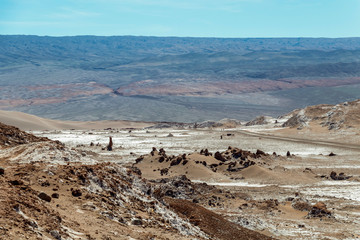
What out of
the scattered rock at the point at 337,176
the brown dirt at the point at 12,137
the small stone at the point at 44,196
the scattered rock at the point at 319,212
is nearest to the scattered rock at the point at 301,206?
the scattered rock at the point at 319,212

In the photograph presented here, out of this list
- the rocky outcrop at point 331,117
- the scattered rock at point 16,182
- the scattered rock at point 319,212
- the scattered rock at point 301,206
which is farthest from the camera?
the rocky outcrop at point 331,117

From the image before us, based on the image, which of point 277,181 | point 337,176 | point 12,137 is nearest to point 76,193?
point 12,137

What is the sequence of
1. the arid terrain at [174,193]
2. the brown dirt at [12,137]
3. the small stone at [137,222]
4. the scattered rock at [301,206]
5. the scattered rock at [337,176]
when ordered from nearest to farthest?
the arid terrain at [174,193] → the small stone at [137,222] → the brown dirt at [12,137] → the scattered rock at [301,206] → the scattered rock at [337,176]

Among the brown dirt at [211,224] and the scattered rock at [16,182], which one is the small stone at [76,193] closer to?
the scattered rock at [16,182]

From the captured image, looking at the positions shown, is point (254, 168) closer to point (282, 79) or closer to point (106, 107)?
point (106, 107)

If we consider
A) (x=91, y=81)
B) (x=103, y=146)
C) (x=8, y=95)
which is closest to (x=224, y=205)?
(x=103, y=146)

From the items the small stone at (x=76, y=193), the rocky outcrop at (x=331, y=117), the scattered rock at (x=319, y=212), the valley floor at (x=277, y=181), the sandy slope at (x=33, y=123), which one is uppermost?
the small stone at (x=76, y=193)

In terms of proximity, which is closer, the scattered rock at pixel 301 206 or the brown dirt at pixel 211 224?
the brown dirt at pixel 211 224

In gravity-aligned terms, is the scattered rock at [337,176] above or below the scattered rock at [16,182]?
below

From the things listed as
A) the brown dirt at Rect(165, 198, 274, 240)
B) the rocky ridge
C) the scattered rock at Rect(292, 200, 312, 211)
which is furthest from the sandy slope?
the brown dirt at Rect(165, 198, 274, 240)
